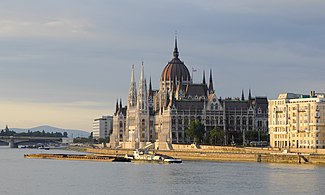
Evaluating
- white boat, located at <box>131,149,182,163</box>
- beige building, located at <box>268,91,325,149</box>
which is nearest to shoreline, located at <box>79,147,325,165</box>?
white boat, located at <box>131,149,182,163</box>

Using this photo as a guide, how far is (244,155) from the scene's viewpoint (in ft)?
437

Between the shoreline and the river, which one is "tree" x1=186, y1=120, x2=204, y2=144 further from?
the river

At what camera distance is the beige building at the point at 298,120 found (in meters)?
138

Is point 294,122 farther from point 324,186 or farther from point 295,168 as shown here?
point 324,186

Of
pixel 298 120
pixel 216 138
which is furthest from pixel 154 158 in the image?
pixel 216 138

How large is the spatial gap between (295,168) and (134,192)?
3522 cm

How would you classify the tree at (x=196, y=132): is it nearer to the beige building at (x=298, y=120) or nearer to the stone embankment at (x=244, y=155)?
the stone embankment at (x=244, y=155)

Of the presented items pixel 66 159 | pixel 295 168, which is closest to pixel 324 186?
pixel 295 168

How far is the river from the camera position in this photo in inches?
3135

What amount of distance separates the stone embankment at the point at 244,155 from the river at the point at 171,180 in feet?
17.2

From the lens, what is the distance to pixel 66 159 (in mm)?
155375

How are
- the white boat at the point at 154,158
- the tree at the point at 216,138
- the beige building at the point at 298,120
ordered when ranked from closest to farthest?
1. the white boat at the point at 154,158
2. the beige building at the point at 298,120
3. the tree at the point at 216,138

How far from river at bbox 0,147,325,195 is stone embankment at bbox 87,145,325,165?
5.24 meters

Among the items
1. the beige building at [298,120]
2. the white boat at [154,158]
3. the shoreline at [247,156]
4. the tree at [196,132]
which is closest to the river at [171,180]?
the shoreline at [247,156]
